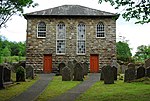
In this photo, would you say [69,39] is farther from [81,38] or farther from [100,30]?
[100,30]

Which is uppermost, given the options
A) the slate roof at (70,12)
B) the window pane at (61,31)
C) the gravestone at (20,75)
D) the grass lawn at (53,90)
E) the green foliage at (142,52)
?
the slate roof at (70,12)

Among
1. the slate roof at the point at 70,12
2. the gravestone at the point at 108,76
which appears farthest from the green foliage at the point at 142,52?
the gravestone at the point at 108,76

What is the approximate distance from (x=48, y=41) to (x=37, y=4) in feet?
50.4

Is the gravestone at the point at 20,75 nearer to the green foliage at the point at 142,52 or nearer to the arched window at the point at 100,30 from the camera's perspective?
the arched window at the point at 100,30

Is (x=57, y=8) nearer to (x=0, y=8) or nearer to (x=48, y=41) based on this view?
(x=48, y=41)

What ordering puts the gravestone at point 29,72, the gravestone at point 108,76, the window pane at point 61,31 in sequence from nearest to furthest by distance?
the gravestone at point 108,76 → the gravestone at point 29,72 → the window pane at point 61,31

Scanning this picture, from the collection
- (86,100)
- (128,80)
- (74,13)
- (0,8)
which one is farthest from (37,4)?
(74,13)

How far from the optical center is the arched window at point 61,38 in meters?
40.9

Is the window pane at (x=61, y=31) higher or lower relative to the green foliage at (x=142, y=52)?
higher

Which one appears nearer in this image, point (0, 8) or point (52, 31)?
point (0, 8)

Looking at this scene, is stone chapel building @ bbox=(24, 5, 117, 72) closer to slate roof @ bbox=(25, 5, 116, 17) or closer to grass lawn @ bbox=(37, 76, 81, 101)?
slate roof @ bbox=(25, 5, 116, 17)

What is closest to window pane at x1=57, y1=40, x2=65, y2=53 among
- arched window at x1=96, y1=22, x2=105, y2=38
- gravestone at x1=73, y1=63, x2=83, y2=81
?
arched window at x1=96, y1=22, x2=105, y2=38

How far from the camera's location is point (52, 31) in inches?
1617

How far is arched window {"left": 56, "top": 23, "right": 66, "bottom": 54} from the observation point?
4089 cm
